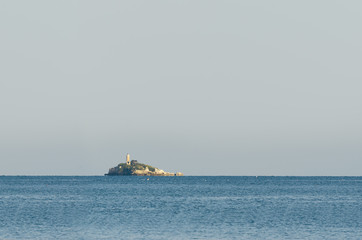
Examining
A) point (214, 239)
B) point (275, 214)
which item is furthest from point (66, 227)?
point (275, 214)

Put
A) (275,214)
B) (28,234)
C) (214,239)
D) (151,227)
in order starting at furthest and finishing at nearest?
(275,214), (151,227), (28,234), (214,239)

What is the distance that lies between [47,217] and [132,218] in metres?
13.2

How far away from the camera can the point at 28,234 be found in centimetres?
6531

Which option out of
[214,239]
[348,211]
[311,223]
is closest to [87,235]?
[214,239]

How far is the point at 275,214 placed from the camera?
299ft

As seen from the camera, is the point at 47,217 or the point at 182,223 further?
the point at 47,217

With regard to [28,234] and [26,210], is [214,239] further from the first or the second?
[26,210]

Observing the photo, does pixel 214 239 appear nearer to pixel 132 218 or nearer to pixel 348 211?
pixel 132 218

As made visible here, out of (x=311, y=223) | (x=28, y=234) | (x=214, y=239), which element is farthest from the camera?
(x=311, y=223)

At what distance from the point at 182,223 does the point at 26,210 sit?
3458cm

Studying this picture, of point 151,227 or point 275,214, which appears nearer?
point 151,227

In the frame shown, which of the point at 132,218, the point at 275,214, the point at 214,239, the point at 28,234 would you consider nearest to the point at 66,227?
the point at 28,234

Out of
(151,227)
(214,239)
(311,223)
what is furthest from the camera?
(311,223)

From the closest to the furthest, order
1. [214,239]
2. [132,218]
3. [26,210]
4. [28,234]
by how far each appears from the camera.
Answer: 1. [214,239]
2. [28,234]
3. [132,218]
4. [26,210]
